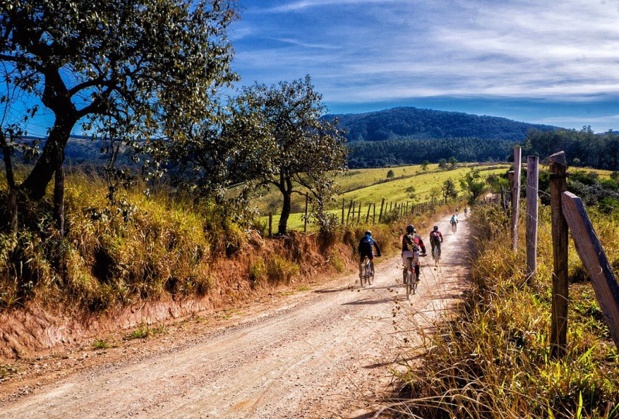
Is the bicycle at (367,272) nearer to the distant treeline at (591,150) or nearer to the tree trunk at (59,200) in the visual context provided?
the tree trunk at (59,200)

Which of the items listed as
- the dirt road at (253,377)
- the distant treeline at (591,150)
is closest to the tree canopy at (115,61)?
the dirt road at (253,377)

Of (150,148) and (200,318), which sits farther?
(200,318)

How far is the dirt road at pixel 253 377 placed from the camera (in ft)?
19.0

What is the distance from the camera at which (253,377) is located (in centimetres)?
690

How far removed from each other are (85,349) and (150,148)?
4814mm

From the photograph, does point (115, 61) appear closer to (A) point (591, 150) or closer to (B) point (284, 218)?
(B) point (284, 218)

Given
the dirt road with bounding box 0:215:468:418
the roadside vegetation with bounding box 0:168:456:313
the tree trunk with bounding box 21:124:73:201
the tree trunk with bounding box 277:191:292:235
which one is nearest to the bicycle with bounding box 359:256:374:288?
the roadside vegetation with bounding box 0:168:456:313

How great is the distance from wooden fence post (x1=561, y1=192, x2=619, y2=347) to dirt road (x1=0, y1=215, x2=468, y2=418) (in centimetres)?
223

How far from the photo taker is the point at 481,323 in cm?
526

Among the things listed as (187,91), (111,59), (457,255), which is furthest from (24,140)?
(457,255)

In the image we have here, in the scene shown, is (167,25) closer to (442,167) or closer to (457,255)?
(457,255)

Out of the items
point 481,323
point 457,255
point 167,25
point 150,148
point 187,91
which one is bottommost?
point 457,255

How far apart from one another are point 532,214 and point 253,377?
637 cm

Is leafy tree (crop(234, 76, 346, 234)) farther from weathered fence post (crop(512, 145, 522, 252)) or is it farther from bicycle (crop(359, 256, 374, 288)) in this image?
weathered fence post (crop(512, 145, 522, 252))
